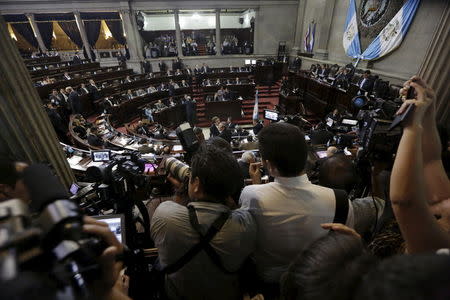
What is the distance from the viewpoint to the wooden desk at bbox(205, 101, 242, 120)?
10609mm

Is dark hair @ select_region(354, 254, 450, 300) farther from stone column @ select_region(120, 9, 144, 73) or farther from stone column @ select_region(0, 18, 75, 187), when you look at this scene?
stone column @ select_region(120, 9, 144, 73)

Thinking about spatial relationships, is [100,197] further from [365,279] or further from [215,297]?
[365,279]

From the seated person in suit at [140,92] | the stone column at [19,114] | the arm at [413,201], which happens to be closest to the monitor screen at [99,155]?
the stone column at [19,114]

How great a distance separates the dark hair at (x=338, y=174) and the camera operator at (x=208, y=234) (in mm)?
957

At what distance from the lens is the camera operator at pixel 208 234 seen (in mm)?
1124

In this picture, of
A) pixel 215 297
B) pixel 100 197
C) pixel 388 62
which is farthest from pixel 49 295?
pixel 388 62

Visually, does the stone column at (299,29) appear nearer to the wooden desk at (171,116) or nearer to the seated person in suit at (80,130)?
the wooden desk at (171,116)

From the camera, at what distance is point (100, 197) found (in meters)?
1.71

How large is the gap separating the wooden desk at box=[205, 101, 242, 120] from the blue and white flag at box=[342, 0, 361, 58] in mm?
5877

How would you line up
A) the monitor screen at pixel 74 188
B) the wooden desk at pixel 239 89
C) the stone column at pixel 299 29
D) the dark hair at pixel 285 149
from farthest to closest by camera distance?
1. the stone column at pixel 299 29
2. the wooden desk at pixel 239 89
3. the monitor screen at pixel 74 188
4. the dark hair at pixel 285 149

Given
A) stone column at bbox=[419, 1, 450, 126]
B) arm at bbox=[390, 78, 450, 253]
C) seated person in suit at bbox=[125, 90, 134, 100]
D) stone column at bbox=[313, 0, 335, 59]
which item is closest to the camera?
arm at bbox=[390, 78, 450, 253]

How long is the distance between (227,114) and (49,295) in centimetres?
1063

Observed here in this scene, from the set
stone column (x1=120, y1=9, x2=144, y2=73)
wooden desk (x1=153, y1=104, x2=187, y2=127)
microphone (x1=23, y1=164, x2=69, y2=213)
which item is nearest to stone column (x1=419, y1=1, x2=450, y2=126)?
microphone (x1=23, y1=164, x2=69, y2=213)

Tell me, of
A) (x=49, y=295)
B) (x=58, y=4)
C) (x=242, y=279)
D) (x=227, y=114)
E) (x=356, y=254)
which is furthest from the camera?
(x=58, y=4)
